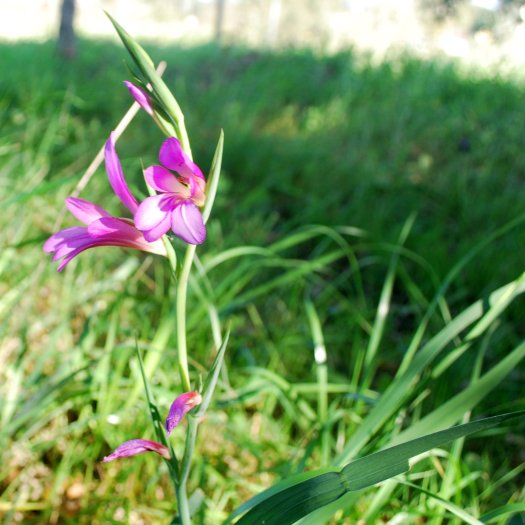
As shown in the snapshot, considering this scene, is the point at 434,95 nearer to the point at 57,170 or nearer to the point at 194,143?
the point at 194,143

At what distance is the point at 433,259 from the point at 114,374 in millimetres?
1481

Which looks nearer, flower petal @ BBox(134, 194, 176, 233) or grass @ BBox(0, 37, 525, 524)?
flower petal @ BBox(134, 194, 176, 233)

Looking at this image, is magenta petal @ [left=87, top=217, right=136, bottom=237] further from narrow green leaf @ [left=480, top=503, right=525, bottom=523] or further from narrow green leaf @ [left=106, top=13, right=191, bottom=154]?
narrow green leaf @ [left=480, top=503, right=525, bottom=523]

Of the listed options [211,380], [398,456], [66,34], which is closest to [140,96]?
[211,380]

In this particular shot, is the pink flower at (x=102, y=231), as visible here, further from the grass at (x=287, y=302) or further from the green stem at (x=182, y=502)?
the grass at (x=287, y=302)

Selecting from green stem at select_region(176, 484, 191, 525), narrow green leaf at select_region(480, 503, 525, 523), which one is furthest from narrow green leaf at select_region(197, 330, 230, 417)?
narrow green leaf at select_region(480, 503, 525, 523)

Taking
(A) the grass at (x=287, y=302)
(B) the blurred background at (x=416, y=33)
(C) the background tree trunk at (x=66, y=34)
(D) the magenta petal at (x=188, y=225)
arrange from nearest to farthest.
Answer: (D) the magenta petal at (x=188, y=225)
(A) the grass at (x=287, y=302)
(B) the blurred background at (x=416, y=33)
(C) the background tree trunk at (x=66, y=34)

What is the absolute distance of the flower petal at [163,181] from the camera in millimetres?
610

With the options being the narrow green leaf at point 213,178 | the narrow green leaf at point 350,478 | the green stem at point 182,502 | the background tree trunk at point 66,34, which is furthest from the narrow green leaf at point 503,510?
the background tree trunk at point 66,34

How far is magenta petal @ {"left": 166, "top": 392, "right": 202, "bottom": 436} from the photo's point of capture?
594mm

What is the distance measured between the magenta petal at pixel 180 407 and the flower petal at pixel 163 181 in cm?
21

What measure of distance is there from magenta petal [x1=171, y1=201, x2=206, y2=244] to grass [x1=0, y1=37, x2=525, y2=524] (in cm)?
44

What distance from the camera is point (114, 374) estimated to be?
1360 mm

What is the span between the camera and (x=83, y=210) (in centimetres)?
65
